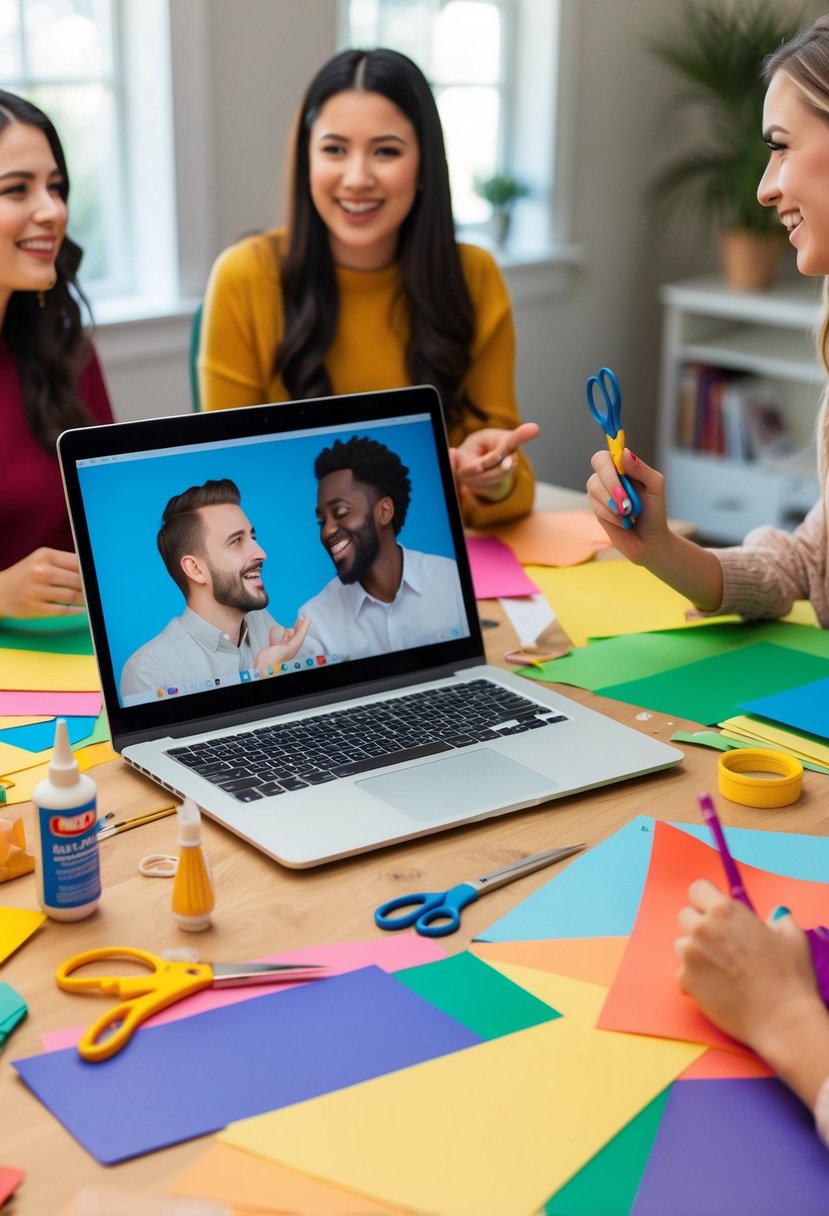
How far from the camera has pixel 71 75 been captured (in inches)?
112

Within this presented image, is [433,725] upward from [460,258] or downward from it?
downward

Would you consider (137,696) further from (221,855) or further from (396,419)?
(396,419)

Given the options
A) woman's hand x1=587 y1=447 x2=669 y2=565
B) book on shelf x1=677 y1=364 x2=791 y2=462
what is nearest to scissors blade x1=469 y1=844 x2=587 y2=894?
woman's hand x1=587 y1=447 x2=669 y2=565

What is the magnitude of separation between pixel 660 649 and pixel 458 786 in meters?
0.43

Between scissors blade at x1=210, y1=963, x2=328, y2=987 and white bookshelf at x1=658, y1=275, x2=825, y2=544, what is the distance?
2.96m

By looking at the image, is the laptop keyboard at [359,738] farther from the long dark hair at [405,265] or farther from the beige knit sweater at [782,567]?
the long dark hair at [405,265]

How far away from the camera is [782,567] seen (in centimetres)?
157

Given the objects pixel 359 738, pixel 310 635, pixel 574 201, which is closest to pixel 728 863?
pixel 359 738

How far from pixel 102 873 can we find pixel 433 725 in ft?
1.17

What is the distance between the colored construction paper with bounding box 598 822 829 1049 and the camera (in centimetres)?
85

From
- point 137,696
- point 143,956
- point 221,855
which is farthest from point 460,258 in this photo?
point 143,956

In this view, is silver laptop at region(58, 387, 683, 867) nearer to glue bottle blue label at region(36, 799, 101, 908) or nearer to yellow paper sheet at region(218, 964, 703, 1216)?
glue bottle blue label at region(36, 799, 101, 908)

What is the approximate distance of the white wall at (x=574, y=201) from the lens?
2.96 metres

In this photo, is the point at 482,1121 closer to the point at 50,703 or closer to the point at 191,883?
the point at 191,883
